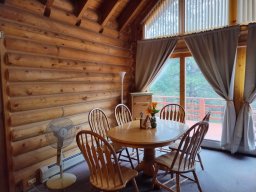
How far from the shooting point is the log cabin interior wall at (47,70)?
250 cm

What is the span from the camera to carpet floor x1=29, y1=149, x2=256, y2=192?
2.66m

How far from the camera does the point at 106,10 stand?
3918 mm

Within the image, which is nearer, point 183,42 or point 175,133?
point 175,133

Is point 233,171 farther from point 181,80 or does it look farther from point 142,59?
point 142,59

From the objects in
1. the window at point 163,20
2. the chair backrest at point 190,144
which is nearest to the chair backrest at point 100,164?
the chair backrest at point 190,144

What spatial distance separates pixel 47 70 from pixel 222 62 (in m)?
3.05

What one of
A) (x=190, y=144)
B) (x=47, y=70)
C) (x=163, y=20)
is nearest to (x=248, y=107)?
(x=190, y=144)

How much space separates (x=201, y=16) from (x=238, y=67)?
4.10ft

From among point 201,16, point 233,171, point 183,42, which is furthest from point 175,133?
point 201,16

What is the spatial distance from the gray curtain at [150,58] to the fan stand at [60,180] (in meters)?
2.60

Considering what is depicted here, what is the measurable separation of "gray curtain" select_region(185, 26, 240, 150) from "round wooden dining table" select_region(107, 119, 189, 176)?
1.43 meters

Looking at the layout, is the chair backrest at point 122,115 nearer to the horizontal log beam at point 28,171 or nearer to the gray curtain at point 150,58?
the horizontal log beam at point 28,171

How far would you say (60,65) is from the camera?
3.18 metres

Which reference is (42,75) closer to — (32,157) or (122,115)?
(32,157)
